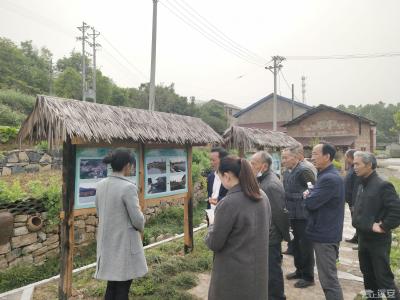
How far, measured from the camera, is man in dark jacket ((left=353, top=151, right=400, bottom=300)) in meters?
3.58

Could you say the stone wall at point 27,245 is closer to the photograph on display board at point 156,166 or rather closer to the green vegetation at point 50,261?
the green vegetation at point 50,261

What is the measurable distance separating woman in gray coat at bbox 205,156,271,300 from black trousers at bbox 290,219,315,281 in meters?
2.46

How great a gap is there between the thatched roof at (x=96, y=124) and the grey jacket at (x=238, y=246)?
245 centimetres

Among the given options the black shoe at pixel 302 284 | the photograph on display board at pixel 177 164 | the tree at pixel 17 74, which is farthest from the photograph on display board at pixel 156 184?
the tree at pixel 17 74

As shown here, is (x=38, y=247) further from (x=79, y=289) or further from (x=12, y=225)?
(x=79, y=289)

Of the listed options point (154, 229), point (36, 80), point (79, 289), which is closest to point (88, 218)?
point (154, 229)

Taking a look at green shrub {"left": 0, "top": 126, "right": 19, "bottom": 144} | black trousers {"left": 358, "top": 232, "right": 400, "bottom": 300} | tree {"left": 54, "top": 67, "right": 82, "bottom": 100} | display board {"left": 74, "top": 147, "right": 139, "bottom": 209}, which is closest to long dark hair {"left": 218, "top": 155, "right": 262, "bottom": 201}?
black trousers {"left": 358, "top": 232, "right": 400, "bottom": 300}

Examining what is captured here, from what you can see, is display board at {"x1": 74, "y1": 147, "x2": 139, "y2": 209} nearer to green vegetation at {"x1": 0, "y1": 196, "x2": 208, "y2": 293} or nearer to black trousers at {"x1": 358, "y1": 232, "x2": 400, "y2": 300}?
green vegetation at {"x1": 0, "y1": 196, "x2": 208, "y2": 293}

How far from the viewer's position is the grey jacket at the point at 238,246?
2.45 m

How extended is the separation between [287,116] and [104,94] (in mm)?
23151

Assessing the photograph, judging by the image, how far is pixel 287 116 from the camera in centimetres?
4044

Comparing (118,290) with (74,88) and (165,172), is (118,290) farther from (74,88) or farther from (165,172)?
(74,88)

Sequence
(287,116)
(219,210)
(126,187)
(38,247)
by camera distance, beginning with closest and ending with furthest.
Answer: (219,210) → (126,187) → (38,247) → (287,116)

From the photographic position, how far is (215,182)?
5.33m
